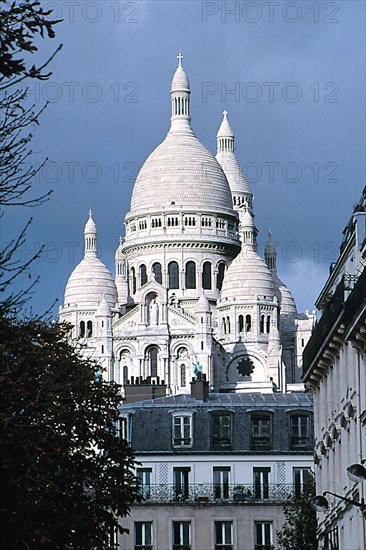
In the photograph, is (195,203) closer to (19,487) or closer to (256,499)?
(256,499)

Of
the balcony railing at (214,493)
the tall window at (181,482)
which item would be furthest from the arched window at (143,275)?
the balcony railing at (214,493)

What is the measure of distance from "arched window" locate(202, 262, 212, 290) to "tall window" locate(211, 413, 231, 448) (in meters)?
129

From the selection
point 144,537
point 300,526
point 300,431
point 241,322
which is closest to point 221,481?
point 300,431

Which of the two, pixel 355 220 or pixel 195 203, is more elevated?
pixel 195 203

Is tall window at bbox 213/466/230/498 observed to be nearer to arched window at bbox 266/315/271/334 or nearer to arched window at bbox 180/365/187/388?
arched window at bbox 180/365/187/388

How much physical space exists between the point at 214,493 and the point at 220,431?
3264 millimetres

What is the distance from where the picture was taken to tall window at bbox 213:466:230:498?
220ft

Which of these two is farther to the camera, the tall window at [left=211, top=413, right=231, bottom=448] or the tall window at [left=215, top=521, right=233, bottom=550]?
the tall window at [left=211, top=413, right=231, bottom=448]

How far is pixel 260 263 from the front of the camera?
19625 cm

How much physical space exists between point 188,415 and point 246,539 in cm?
670

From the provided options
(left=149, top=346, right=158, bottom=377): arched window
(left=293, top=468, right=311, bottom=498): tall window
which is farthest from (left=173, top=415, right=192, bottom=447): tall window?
(left=149, top=346, right=158, bottom=377): arched window

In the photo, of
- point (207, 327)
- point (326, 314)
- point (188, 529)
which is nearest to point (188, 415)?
point (188, 529)

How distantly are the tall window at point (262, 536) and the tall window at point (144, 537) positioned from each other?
3.22 m

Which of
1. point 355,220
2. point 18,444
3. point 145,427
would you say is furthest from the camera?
point 145,427
